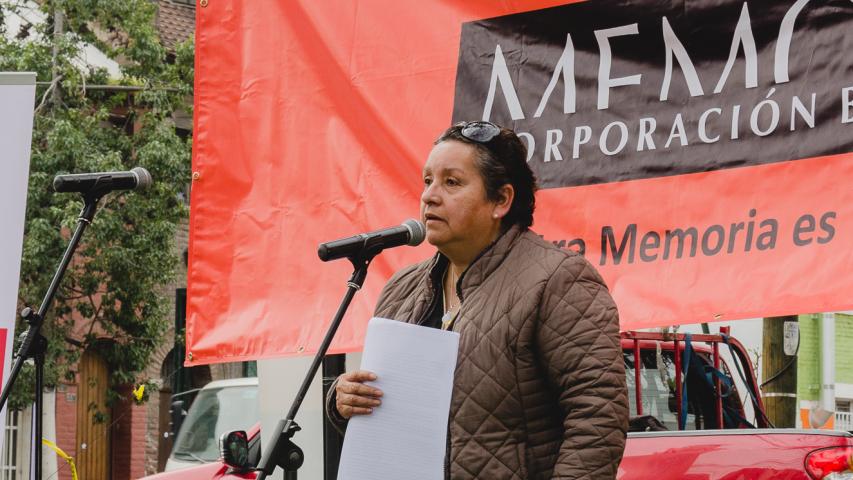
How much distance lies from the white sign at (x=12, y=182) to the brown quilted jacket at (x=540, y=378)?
7.92 ft

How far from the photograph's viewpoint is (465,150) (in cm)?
309

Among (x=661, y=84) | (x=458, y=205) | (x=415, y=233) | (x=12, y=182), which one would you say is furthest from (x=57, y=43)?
(x=458, y=205)

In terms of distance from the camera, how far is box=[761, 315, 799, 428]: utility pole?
10.4 meters

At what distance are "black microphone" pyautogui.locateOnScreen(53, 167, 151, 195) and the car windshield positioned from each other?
738cm

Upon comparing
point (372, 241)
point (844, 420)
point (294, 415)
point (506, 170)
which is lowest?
point (844, 420)

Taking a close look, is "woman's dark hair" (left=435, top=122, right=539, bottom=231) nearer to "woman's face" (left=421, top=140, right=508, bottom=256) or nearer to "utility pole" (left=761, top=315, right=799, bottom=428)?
"woman's face" (left=421, top=140, right=508, bottom=256)

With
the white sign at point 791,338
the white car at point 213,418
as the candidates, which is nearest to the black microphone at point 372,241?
the white sign at point 791,338

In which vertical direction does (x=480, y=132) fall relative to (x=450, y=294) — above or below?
above

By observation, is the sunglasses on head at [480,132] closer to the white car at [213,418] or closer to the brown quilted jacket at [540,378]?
the brown quilted jacket at [540,378]

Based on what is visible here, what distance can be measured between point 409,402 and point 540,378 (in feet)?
0.99

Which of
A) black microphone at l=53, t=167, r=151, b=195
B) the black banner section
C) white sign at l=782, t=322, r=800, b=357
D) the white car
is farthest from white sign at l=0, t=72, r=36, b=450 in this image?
white sign at l=782, t=322, r=800, b=357

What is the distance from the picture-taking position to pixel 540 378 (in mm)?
2906

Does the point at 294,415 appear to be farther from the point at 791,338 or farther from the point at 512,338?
the point at 791,338

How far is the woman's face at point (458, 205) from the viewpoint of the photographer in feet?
10.0
